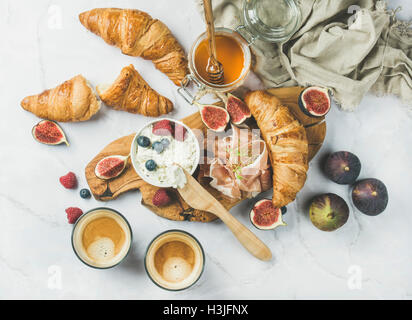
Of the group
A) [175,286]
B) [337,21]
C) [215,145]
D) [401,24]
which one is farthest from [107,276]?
[401,24]

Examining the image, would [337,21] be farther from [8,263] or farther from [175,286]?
[8,263]

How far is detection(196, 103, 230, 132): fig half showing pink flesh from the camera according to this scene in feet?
6.92

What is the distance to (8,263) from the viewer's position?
220cm

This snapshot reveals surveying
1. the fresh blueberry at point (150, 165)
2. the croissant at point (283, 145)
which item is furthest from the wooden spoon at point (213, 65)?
the fresh blueberry at point (150, 165)

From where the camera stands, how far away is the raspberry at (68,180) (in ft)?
7.04

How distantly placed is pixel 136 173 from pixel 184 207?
347mm

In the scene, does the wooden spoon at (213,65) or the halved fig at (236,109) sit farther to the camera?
the halved fig at (236,109)

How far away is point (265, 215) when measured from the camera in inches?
82.9

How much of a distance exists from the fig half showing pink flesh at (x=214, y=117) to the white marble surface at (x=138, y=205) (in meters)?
0.17

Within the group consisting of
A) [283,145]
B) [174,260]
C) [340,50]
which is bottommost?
[174,260]

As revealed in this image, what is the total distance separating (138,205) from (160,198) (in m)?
0.22

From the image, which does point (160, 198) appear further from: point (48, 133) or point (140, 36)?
point (140, 36)

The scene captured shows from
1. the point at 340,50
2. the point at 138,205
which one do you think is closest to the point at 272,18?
the point at 340,50

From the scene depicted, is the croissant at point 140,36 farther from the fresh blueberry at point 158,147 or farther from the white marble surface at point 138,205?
the fresh blueberry at point 158,147
